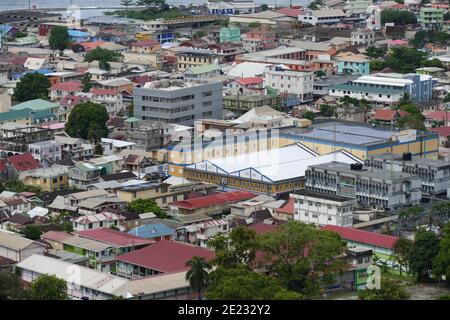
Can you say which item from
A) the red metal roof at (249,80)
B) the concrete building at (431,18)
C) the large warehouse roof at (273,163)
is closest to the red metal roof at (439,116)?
the red metal roof at (249,80)

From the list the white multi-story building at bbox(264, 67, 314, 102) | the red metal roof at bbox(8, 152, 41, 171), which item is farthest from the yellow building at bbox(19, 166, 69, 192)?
the white multi-story building at bbox(264, 67, 314, 102)

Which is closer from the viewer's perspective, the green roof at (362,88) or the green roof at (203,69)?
the green roof at (362,88)

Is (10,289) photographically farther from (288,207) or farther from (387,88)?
(387,88)

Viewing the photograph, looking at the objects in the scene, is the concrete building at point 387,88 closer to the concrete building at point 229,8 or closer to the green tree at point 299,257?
the green tree at point 299,257

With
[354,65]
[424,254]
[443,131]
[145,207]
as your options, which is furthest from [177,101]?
[424,254]

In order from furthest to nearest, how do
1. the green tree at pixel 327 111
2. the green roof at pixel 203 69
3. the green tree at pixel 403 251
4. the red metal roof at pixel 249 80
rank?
the green roof at pixel 203 69, the red metal roof at pixel 249 80, the green tree at pixel 327 111, the green tree at pixel 403 251

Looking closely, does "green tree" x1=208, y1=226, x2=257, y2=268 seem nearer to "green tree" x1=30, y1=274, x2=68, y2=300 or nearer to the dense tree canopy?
"green tree" x1=30, y1=274, x2=68, y2=300
